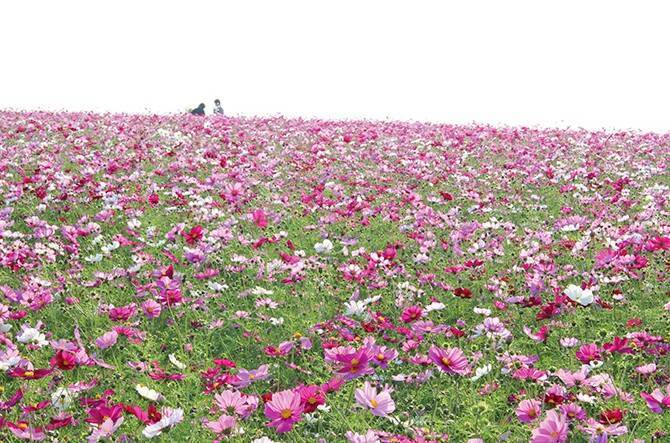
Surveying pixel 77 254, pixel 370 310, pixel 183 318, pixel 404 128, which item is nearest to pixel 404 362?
pixel 370 310

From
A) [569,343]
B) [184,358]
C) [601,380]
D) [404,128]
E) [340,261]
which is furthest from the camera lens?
[404,128]

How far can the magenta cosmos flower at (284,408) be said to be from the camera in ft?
7.23

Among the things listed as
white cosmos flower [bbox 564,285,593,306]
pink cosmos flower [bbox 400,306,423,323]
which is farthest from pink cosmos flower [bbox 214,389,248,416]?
white cosmos flower [bbox 564,285,593,306]

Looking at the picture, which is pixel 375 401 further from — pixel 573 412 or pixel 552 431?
pixel 573 412

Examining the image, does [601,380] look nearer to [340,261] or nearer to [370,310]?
[370,310]

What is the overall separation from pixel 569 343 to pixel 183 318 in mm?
2466

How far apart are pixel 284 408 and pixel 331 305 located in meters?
2.25

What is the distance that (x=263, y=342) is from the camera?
3.95 metres

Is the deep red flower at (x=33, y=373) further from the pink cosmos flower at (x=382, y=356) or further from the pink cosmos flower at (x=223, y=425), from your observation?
the pink cosmos flower at (x=382, y=356)

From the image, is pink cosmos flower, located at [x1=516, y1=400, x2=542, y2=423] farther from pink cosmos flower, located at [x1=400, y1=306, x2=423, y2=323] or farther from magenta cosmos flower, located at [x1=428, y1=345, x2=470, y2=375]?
pink cosmos flower, located at [x1=400, y1=306, x2=423, y2=323]

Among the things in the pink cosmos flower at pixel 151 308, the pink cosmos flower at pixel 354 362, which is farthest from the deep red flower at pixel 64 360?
the pink cosmos flower at pixel 354 362

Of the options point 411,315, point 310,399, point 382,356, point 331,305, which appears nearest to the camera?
point 310,399

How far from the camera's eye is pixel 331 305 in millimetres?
4461

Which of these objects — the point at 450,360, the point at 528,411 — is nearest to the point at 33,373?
the point at 450,360
